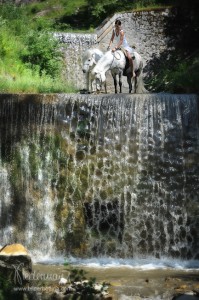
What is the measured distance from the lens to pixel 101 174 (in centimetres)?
1205

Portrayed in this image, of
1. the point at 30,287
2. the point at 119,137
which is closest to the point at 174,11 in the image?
the point at 119,137

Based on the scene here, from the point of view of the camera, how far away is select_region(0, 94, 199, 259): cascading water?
11.7m

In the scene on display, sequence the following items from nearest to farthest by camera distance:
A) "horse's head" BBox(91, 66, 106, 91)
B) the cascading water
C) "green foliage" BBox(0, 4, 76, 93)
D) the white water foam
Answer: the white water foam → the cascading water → "horse's head" BBox(91, 66, 106, 91) → "green foliage" BBox(0, 4, 76, 93)

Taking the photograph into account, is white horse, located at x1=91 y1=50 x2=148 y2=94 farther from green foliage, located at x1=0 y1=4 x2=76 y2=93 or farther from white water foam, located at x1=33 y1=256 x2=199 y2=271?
white water foam, located at x1=33 y1=256 x2=199 y2=271

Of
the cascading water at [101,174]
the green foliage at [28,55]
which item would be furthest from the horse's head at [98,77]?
the green foliage at [28,55]

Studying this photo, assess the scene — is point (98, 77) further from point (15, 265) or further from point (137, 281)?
point (15, 265)

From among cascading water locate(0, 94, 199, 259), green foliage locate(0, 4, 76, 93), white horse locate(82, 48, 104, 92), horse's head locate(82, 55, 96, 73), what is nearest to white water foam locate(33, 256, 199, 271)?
cascading water locate(0, 94, 199, 259)

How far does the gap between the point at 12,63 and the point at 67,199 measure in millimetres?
6984

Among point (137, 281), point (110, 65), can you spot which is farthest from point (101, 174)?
point (110, 65)

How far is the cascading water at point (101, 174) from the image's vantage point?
1172 centimetres

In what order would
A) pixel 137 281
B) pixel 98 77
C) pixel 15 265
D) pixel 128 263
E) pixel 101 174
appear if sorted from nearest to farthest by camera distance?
pixel 15 265 → pixel 137 281 → pixel 128 263 → pixel 101 174 → pixel 98 77

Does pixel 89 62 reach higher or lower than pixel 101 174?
higher

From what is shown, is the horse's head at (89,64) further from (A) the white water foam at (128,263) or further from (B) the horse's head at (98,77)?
(A) the white water foam at (128,263)

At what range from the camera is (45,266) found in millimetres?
11023
